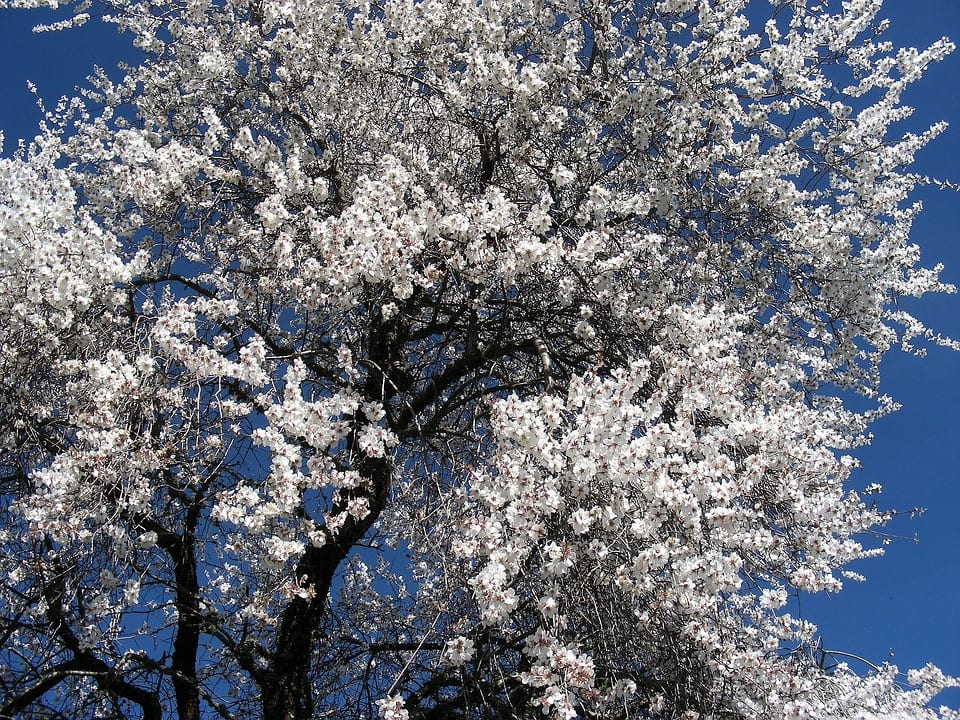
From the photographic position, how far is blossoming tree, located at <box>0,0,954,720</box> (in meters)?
4.60

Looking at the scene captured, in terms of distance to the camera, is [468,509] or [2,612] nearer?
[468,509]

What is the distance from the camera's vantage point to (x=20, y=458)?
5.78m

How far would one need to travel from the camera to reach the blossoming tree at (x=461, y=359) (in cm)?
460

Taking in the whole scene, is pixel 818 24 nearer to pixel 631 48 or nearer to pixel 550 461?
pixel 631 48

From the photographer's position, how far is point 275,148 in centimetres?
666

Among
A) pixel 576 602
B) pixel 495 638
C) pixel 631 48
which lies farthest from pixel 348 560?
pixel 631 48

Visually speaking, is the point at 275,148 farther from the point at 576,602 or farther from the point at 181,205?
the point at 576,602

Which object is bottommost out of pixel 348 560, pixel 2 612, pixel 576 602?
pixel 576 602

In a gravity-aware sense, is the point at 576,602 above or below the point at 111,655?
below

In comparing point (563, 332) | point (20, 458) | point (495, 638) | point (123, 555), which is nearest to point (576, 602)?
point (495, 638)

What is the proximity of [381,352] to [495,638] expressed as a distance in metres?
2.36

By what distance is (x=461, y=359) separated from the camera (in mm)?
6289

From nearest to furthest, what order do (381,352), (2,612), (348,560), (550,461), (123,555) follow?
(550,461) < (123,555) < (2,612) < (381,352) < (348,560)

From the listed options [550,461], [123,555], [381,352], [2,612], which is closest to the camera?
[550,461]
